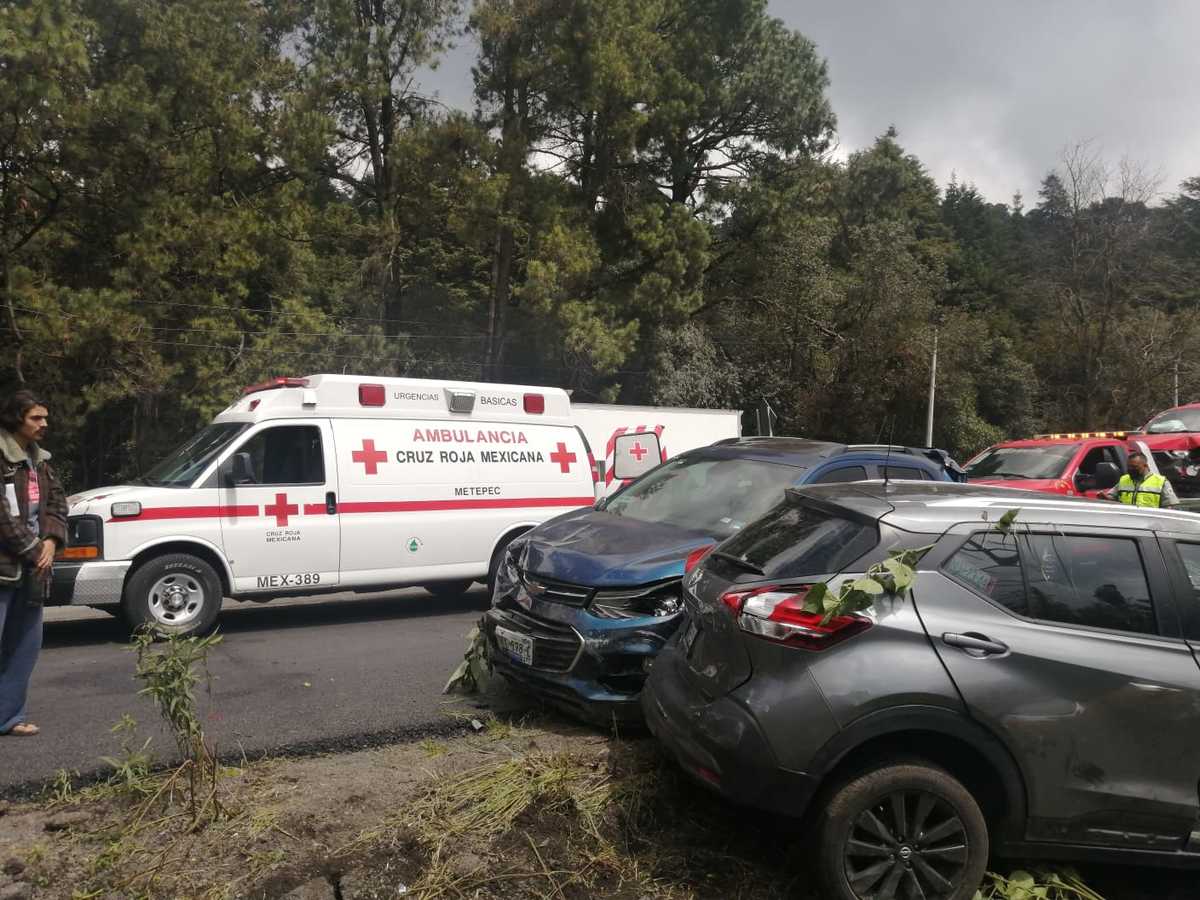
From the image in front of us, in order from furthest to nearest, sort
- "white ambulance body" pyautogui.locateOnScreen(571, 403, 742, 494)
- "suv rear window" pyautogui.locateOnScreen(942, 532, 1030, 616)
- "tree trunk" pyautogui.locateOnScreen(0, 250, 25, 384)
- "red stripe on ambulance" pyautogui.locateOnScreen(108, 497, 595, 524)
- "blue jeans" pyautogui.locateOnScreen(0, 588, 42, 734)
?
"white ambulance body" pyautogui.locateOnScreen(571, 403, 742, 494) → "tree trunk" pyautogui.locateOnScreen(0, 250, 25, 384) → "red stripe on ambulance" pyautogui.locateOnScreen(108, 497, 595, 524) → "blue jeans" pyautogui.locateOnScreen(0, 588, 42, 734) → "suv rear window" pyautogui.locateOnScreen(942, 532, 1030, 616)

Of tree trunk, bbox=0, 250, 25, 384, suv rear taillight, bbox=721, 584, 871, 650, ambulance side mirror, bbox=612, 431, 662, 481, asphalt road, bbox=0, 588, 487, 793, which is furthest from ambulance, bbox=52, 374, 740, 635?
tree trunk, bbox=0, 250, 25, 384

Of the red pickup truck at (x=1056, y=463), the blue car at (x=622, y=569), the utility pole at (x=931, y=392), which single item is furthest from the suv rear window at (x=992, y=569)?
the utility pole at (x=931, y=392)

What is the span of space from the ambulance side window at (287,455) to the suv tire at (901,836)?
6.35m

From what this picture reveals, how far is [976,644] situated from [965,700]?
0.22 meters

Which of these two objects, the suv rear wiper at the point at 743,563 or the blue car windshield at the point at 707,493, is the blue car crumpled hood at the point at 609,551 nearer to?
the blue car windshield at the point at 707,493

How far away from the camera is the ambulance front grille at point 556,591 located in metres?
5.27

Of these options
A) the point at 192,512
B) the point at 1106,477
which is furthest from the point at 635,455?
the point at 192,512

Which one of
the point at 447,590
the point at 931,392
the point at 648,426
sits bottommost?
the point at 447,590

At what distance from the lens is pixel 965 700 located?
11.4 ft

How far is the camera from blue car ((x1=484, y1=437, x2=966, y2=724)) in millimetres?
5125

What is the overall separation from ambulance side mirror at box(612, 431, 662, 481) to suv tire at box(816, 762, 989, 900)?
33.9 feet

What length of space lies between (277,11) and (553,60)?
6930 mm

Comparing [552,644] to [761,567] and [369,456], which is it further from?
[369,456]

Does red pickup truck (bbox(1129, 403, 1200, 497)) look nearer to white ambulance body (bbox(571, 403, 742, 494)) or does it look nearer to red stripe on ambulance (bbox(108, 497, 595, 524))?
white ambulance body (bbox(571, 403, 742, 494))
